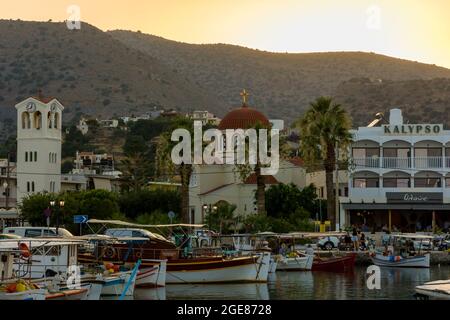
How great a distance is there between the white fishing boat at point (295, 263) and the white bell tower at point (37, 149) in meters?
31.8

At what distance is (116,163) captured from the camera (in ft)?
461

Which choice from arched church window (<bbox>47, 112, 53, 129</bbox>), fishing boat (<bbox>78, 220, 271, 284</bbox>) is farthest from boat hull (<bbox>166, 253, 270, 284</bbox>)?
arched church window (<bbox>47, 112, 53, 129</bbox>)

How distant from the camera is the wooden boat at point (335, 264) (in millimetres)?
56156

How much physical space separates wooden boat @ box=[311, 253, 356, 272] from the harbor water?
4.57 ft

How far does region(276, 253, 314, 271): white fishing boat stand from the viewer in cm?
5569

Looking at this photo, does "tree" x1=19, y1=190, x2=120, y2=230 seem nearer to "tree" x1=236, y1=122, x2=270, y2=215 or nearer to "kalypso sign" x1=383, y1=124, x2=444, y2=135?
"tree" x1=236, y1=122, x2=270, y2=215

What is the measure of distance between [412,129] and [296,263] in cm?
2725

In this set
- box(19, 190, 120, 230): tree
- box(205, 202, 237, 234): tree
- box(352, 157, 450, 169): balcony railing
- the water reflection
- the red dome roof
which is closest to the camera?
the water reflection

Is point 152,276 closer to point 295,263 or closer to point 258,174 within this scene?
point 295,263

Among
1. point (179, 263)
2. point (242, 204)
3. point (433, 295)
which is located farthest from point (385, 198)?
point (433, 295)

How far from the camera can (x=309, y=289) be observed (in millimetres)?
42594

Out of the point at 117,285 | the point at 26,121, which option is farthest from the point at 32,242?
the point at 26,121

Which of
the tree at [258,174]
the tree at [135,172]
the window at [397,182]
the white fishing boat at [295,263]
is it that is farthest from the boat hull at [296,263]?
the tree at [135,172]
